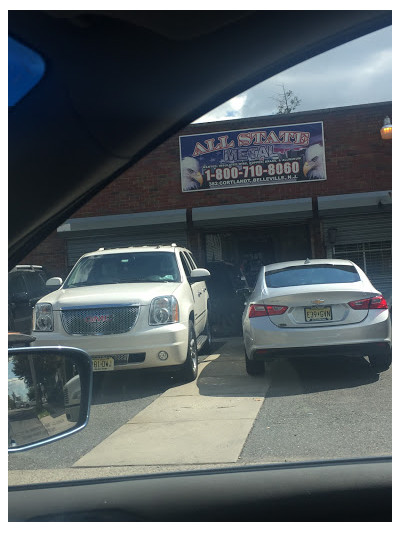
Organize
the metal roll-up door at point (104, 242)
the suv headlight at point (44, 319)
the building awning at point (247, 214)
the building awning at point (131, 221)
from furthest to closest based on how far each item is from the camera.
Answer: the building awning at point (247, 214) < the suv headlight at point (44, 319) < the metal roll-up door at point (104, 242) < the building awning at point (131, 221)

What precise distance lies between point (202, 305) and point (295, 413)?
3.49m

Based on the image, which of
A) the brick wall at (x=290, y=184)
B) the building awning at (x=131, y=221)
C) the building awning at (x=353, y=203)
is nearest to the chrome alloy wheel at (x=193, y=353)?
the building awning at (x=131, y=221)

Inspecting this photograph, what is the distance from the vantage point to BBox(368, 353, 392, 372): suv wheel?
18.2ft

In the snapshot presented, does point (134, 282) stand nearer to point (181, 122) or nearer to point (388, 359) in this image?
point (388, 359)

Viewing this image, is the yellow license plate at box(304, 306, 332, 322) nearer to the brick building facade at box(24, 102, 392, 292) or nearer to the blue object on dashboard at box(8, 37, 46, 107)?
the brick building facade at box(24, 102, 392, 292)

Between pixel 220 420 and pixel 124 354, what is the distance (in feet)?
2.93

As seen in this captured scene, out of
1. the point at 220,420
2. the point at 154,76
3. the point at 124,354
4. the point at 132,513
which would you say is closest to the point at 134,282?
the point at 124,354

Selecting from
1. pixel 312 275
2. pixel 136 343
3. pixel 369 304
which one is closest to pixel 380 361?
pixel 369 304

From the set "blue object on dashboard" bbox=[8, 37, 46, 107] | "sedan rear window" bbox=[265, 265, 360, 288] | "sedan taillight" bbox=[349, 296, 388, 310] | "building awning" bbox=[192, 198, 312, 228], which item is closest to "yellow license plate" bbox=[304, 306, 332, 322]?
"sedan taillight" bbox=[349, 296, 388, 310]

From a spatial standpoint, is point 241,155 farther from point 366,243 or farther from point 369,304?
point 366,243

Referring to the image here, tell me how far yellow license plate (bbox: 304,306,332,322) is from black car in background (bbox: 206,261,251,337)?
308 centimetres

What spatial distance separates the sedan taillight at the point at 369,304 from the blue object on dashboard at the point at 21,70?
4822 mm

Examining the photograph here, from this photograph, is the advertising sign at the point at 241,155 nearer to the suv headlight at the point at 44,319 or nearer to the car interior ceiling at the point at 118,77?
the car interior ceiling at the point at 118,77

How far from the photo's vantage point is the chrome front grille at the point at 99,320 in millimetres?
3686
